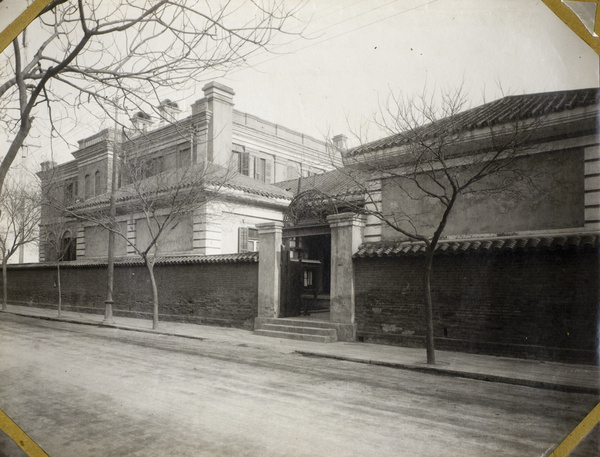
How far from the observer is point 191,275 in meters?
14.4

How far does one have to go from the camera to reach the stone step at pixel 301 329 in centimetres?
1057

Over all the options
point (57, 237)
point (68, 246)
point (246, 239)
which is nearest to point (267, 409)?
point (246, 239)

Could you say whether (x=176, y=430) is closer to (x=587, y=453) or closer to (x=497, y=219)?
(x=587, y=453)

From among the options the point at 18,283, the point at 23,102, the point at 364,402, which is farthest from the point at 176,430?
the point at 18,283

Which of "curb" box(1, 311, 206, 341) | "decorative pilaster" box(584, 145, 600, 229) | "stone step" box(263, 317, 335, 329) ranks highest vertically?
"decorative pilaster" box(584, 145, 600, 229)

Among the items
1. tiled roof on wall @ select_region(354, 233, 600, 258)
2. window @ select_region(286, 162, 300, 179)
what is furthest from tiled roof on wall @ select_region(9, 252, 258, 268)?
window @ select_region(286, 162, 300, 179)

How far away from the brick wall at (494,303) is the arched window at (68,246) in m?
11.7

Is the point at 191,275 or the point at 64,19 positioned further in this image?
the point at 191,275

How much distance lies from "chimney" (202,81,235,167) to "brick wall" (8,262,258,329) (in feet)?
13.7

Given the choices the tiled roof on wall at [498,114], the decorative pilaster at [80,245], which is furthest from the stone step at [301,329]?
the decorative pilaster at [80,245]

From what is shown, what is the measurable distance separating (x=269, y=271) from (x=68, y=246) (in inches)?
372

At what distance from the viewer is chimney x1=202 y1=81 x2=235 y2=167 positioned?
40.4 ft

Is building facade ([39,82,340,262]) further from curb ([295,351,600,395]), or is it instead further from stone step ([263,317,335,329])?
curb ([295,351,600,395])

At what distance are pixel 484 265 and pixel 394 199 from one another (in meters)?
3.22
